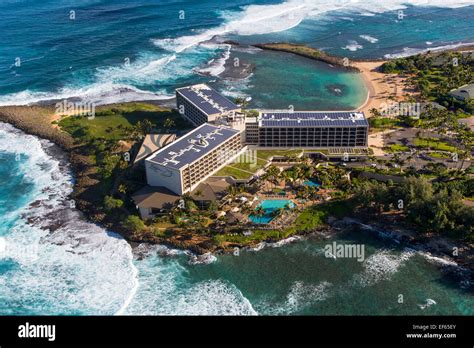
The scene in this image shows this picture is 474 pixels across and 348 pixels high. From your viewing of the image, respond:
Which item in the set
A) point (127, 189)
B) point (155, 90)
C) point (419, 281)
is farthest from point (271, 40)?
point (419, 281)

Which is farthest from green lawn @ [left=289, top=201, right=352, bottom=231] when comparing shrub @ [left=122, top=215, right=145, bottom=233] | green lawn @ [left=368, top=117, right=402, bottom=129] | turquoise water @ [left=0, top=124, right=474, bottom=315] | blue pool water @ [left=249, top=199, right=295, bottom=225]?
green lawn @ [left=368, top=117, right=402, bottom=129]

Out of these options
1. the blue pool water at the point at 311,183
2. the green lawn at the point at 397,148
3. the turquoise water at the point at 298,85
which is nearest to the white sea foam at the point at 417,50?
the turquoise water at the point at 298,85

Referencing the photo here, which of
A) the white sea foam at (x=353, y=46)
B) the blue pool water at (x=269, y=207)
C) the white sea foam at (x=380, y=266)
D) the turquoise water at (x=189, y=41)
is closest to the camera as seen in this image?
the white sea foam at (x=380, y=266)

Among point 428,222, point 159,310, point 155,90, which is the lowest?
point 159,310

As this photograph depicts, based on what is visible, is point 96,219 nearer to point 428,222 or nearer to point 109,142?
point 109,142

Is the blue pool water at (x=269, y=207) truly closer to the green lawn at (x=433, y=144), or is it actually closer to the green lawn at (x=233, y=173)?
the green lawn at (x=233, y=173)

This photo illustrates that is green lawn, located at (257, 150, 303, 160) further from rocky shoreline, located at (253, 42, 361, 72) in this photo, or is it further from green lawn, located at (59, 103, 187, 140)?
rocky shoreline, located at (253, 42, 361, 72)
